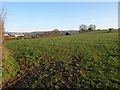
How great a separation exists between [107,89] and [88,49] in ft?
30.7

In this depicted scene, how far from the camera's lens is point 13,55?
21391mm

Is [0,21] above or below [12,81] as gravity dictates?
above

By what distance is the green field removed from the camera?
1424 cm

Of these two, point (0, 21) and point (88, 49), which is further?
point (88, 49)

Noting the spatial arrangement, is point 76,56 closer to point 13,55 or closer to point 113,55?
point 113,55

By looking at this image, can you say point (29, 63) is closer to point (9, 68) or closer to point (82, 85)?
point (9, 68)

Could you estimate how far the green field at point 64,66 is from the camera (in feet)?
46.7

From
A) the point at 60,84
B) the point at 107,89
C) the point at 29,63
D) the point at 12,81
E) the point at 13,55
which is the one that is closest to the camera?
the point at 107,89

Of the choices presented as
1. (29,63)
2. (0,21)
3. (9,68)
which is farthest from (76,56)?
(0,21)

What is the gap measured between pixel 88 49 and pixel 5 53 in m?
8.01

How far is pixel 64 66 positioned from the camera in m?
17.2

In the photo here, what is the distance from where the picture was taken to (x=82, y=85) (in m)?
13.7

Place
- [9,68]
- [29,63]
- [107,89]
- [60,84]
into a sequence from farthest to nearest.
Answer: [29,63] < [9,68] < [60,84] < [107,89]

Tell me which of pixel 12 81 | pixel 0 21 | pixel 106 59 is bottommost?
pixel 12 81
